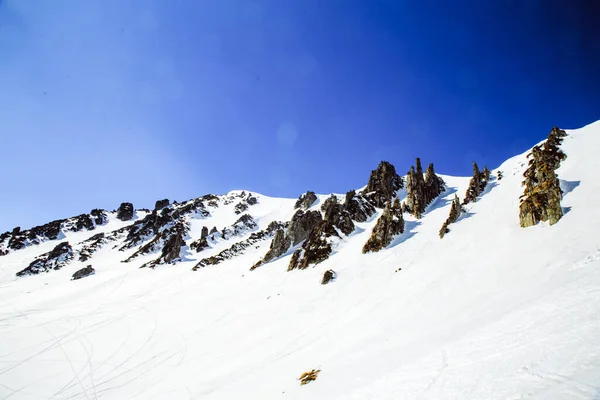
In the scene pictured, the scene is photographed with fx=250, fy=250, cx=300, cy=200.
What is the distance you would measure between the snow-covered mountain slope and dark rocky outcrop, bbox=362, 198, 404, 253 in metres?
1.32

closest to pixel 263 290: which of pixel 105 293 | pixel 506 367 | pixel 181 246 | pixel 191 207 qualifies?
pixel 506 367

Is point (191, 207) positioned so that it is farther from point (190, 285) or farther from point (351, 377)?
point (351, 377)

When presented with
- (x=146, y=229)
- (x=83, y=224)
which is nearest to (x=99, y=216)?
(x=83, y=224)

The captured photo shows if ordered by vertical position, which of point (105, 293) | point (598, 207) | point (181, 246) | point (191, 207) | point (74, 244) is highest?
point (191, 207)

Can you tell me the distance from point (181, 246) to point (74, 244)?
50.9 meters

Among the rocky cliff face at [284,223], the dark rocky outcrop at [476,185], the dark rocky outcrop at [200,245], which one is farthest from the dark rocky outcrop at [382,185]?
the dark rocky outcrop at [200,245]

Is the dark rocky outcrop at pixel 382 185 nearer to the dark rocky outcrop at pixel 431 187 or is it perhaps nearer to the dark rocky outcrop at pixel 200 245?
the dark rocky outcrop at pixel 431 187

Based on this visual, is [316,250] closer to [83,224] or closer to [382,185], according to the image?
[382,185]

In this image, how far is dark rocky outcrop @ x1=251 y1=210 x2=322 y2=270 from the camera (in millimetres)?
54825

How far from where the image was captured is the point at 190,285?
47.2 meters

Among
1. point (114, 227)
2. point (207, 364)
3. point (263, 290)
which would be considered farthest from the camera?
point (114, 227)

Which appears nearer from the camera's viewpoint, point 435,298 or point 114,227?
point 435,298

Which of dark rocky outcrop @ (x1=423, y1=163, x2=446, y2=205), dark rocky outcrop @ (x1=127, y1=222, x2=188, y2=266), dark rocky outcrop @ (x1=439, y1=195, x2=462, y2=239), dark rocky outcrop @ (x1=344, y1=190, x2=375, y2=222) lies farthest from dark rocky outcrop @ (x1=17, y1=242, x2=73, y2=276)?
dark rocky outcrop @ (x1=423, y1=163, x2=446, y2=205)

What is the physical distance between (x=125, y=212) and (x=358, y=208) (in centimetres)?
13492
